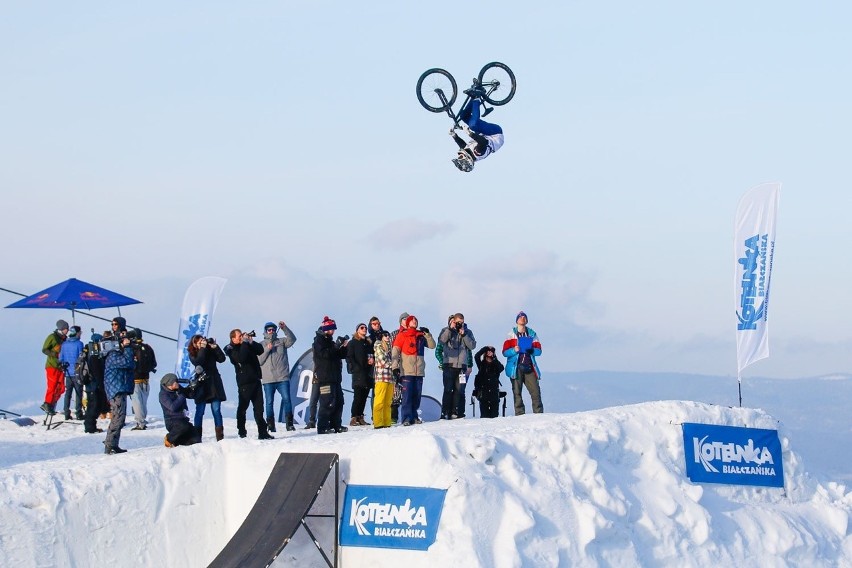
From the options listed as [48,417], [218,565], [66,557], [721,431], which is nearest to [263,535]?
[218,565]

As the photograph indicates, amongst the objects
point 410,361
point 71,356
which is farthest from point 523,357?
point 71,356

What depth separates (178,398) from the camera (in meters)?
14.4

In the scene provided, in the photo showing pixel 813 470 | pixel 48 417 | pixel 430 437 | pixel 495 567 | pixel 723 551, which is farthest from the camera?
pixel 48 417

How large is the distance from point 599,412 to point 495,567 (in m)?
3.65

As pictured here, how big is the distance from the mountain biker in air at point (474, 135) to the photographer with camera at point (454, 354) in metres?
2.24

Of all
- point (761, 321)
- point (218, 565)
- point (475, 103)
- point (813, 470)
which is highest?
point (475, 103)

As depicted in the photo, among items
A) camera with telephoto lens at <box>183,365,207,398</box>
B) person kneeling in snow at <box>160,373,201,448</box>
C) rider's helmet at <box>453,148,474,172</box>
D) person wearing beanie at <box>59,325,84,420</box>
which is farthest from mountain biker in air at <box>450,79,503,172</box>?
person wearing beanie at <box>59,325,84,420</box>

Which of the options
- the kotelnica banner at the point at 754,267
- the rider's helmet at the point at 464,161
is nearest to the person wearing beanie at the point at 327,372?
the rider's helmet at the point at 464,161

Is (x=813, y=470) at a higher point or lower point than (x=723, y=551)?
higher

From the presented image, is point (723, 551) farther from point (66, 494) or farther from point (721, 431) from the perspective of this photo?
point (66, 494)

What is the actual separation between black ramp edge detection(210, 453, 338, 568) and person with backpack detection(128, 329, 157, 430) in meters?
5.15

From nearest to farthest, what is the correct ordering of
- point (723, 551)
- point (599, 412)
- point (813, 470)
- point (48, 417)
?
point (723, 551) < point (599, 412) < point (813, 470) < point (48, 417)

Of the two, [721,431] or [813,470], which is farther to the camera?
[813,470]

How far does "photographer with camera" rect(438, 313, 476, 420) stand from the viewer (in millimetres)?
16562
